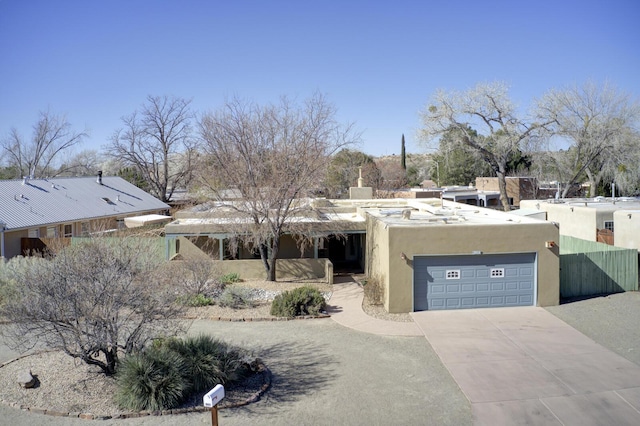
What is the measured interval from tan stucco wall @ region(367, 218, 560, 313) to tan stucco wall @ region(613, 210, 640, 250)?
695 cm

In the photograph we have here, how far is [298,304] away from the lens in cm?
1527

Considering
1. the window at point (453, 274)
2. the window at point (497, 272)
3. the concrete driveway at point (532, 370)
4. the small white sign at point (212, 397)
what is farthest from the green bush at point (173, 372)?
the window at point (497, 272)

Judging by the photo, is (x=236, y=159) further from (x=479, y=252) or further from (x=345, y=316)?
(x=479, y=252)

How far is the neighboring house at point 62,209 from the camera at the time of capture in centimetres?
2473

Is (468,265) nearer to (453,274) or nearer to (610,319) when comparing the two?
(453,274)

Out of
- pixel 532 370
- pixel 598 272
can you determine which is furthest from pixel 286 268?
pixel 532 370

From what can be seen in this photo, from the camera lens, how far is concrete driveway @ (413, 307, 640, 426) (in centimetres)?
889

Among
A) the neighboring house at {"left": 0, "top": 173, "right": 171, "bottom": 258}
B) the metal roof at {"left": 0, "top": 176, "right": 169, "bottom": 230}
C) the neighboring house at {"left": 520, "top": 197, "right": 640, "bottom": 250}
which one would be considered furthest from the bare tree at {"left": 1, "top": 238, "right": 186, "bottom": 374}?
the neighboring house at {"left": 520, "top": 197, "right": 640, "bottom": 250}

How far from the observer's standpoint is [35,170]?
169 feet

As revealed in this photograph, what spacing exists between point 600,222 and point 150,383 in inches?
815

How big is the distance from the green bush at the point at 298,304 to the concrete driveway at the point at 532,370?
9.77 feet

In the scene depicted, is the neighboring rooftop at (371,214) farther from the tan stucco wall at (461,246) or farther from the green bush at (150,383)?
the green bush at (150,383)

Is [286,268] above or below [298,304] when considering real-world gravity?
above

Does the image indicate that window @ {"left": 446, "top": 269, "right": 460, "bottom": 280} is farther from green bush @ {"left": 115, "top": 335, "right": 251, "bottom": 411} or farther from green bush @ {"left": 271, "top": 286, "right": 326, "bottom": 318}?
green bush @ {"left": 115, "top": 335, "right": 251, "bottom": 411}
